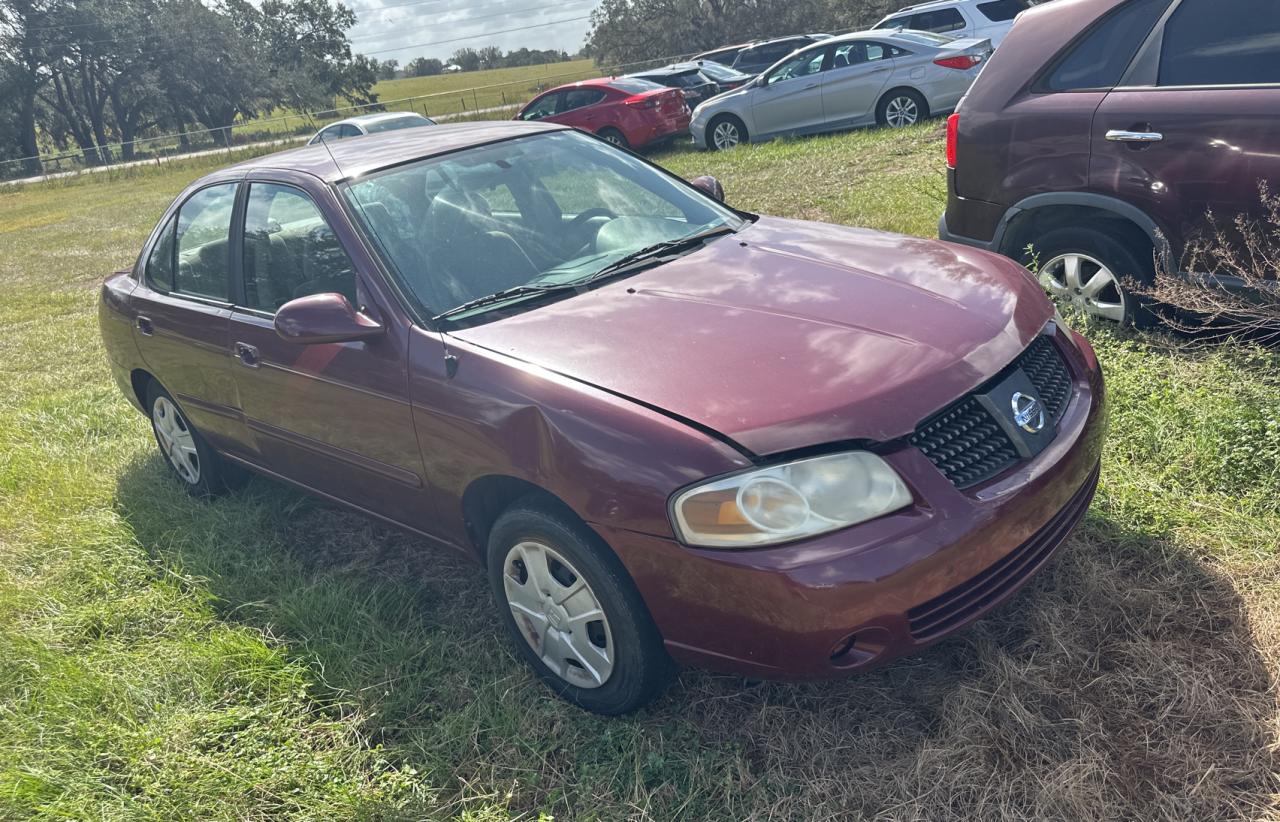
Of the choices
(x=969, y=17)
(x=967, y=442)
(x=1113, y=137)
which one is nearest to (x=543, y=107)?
(x=969, y=17)

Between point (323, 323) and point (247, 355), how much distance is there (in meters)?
0.90

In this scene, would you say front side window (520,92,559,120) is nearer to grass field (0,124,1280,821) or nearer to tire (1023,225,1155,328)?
tire (1023,225,1155,328)

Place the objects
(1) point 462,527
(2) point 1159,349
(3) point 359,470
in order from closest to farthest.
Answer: (1) point 462,527 < (3) point 359,470 < (2) point 1159,349

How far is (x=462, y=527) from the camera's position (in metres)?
3.06

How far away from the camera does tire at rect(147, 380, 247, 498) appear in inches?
179

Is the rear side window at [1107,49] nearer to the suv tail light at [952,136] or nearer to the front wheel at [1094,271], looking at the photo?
the suv tail light at [952,136]

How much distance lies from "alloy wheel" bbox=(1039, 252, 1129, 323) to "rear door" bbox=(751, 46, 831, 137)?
9.60 metres

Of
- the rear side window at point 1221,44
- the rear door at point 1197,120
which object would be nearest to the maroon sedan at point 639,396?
the rear door at point 1197,120

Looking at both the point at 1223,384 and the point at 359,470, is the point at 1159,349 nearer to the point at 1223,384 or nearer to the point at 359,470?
the point at 1223,384

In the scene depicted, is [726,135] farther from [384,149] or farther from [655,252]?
[655,252]

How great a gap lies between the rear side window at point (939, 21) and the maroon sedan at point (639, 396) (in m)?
13.7

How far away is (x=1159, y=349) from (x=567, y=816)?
3.43 m

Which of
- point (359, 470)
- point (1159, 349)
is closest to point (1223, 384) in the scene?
point (1159, 349)

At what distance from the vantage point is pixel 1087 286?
4.53m
